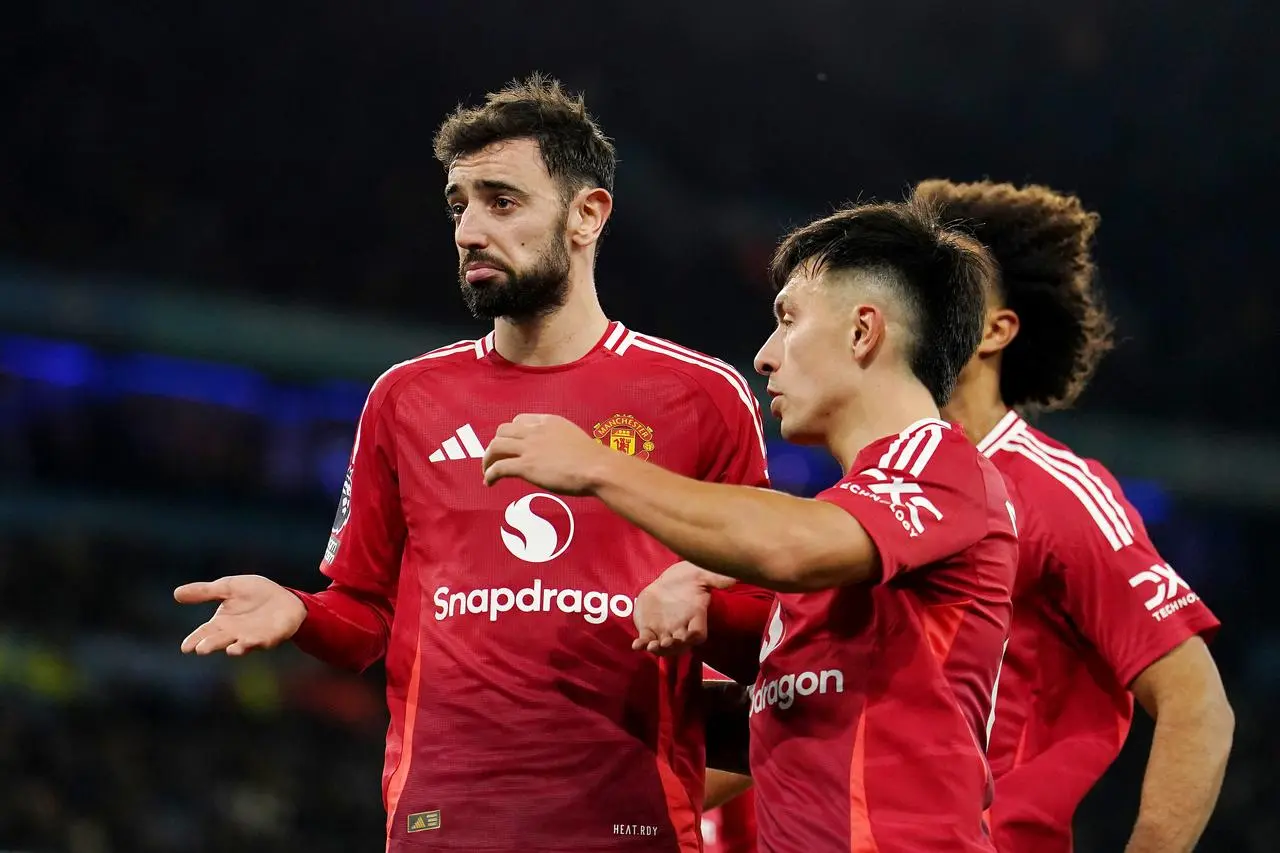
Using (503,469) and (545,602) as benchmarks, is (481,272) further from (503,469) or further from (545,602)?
(503,469)

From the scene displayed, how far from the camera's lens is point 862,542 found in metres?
2.10

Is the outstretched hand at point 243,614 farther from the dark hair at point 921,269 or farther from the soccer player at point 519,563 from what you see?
the dark hair at point 921,269

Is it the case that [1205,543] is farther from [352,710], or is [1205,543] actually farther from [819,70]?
[352,710]

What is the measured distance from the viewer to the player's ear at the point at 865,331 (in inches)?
94.6

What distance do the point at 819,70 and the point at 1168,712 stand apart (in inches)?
474

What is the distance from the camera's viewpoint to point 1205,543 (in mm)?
13070

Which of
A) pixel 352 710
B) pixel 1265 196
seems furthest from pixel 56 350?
pixel 1265 196

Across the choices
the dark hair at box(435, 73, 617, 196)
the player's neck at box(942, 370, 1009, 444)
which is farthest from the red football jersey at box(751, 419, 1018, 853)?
the dark hair at box(435, 73, 617, 196)

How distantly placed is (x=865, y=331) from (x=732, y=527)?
1.75 feet

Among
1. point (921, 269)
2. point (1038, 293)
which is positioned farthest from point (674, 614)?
point (1038, 293)

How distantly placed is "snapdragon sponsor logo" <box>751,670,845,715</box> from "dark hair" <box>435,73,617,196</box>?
3.98ft

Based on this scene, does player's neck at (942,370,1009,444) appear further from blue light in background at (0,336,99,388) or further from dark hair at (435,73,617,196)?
blue light in background at (0,336,99,388)

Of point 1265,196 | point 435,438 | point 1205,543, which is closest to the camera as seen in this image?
point 435,438

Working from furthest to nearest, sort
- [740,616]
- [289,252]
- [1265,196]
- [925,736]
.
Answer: [1265,196] < [289,252] < [740,616] < [925,736]
